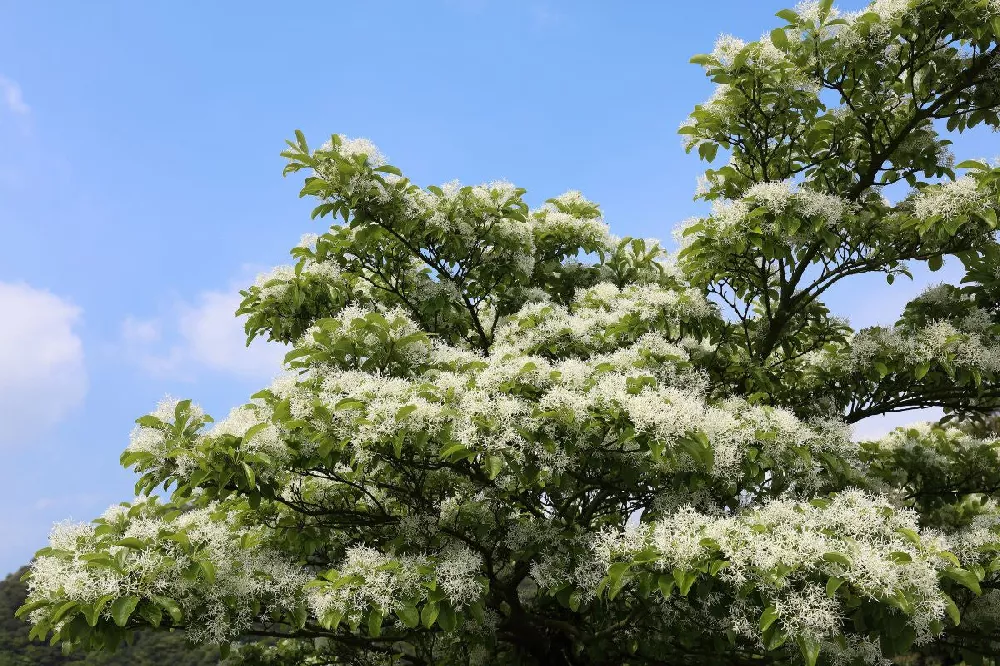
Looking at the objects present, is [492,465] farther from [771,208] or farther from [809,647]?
[771,208]

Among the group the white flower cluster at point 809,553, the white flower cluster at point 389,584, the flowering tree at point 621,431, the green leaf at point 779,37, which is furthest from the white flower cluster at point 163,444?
the green leaf at point 779,37

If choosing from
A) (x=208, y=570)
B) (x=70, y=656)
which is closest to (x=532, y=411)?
(x=208, y=570)

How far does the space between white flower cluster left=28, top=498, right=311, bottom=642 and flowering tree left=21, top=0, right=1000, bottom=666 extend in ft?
0.06

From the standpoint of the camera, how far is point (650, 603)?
427 cm

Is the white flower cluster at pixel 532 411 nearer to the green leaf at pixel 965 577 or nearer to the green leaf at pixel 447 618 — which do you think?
the green leaf at pixel 447 618

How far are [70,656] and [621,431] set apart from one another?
62.7 ft

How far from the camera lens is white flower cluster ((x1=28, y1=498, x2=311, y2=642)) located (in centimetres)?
381

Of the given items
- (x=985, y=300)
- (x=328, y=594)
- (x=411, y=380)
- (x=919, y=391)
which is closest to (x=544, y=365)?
(x=411, y=380)

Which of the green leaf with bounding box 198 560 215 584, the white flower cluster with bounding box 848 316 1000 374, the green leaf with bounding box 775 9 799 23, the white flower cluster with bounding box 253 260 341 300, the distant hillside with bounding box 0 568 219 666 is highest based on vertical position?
the green leaf with bounding box 775 9 799 23

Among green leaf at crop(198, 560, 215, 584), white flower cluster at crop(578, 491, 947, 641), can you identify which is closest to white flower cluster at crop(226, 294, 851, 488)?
white flower cluster at crop(578, 491, 947, 641)

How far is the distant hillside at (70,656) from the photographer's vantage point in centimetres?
1669

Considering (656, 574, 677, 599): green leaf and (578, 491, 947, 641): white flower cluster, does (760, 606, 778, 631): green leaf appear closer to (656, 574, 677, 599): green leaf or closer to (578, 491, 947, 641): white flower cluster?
(578, 491, 947, 641): white flower cluster

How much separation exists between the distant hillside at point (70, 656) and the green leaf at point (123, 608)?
45.9 feet

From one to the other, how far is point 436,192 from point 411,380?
187 cm
